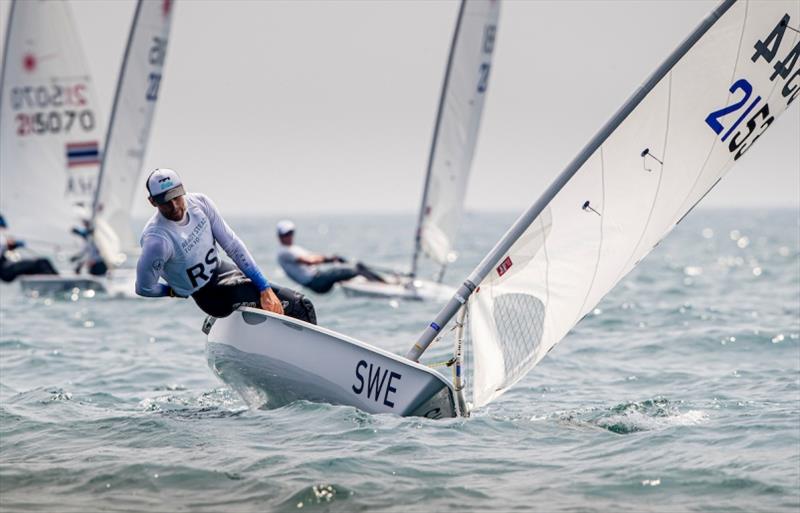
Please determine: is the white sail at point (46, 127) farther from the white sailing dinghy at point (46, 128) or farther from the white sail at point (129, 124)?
the white sail at point (129, 124)

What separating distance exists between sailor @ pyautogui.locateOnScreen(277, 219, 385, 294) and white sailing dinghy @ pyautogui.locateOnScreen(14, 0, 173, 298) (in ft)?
14.9

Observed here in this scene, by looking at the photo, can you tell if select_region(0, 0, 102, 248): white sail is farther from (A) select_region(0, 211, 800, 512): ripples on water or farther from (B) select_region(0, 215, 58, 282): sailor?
(A) select_region(0, 211, 800, 512): ripples on water

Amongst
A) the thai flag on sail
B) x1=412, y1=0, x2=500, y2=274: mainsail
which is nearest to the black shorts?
x1=412, y1=0, x2=500, y2=274: mainsail

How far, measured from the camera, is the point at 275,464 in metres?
6.33

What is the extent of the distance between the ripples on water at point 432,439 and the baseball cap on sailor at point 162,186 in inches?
60.5

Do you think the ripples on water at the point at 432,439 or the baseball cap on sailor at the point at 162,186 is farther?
the baseball cap on sailor at the point at 162,186

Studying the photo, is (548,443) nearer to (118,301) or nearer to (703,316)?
(703,316)

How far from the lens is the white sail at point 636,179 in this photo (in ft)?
21.4

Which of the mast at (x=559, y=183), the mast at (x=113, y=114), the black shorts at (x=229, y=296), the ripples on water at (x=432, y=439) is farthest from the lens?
the mast at (x=113, y=114)

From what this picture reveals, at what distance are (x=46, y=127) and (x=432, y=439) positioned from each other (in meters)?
16.2

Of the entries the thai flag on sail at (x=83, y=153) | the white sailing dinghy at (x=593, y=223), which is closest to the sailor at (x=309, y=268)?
the thai flag on sail at (x=83, y=153)

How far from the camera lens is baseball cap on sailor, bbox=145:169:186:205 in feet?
23.0

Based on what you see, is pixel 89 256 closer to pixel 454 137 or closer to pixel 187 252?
pixel 454 137

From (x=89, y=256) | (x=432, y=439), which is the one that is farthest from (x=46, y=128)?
(x=432, y=439)
